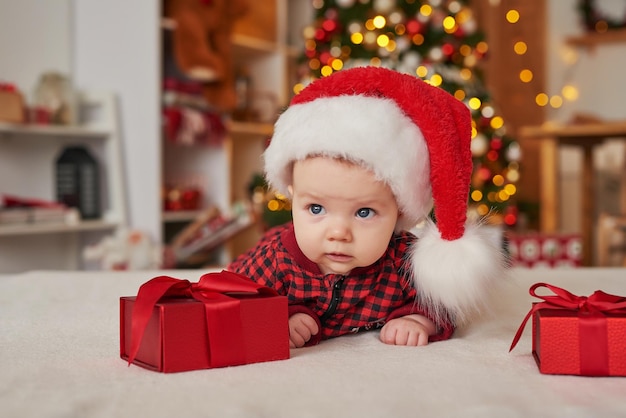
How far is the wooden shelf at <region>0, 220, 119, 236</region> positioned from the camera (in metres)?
2.31

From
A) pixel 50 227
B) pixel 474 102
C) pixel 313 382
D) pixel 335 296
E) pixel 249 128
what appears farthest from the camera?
pixel 249 128

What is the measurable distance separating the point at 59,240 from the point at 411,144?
88.2 inches

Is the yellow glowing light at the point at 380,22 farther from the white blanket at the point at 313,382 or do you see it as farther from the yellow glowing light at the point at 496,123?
the white blanket at the point at 313,382

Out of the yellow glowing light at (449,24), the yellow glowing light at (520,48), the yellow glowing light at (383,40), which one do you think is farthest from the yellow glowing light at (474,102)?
the yellow glowing light at (520,48)

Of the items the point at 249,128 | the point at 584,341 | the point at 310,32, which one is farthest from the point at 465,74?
the point at 584,341

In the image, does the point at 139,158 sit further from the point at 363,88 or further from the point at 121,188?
the point at 363,88

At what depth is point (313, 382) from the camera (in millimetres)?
692

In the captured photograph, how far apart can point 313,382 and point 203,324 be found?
0.14 metres

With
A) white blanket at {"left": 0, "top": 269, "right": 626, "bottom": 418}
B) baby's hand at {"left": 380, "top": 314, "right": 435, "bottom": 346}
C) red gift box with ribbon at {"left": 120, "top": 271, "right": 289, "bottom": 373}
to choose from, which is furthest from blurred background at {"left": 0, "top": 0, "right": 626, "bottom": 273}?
red gift box with ribbon at {"left": 120, "top": 271, "right": 289, "bottom": 373}

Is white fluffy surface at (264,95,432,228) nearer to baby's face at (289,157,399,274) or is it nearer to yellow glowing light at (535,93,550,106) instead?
baby's face at (289,157,399,274)

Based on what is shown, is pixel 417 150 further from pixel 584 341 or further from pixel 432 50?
pixel 432 50

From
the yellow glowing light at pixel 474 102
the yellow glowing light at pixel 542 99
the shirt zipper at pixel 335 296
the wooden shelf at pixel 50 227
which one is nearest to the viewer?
the shirt zipper at pixel 335 296

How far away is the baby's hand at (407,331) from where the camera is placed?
0.92 metres

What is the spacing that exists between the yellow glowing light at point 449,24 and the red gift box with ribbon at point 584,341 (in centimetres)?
275
